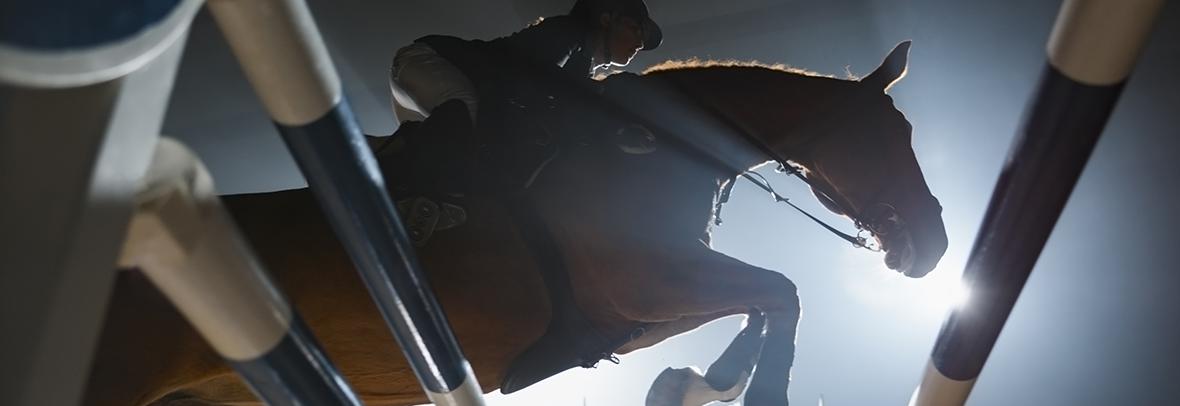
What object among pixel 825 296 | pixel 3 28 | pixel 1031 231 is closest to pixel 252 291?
pixel 3 28

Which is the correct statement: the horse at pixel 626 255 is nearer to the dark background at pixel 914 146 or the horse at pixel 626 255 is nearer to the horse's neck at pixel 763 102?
the horse's neck at pixel 763 102

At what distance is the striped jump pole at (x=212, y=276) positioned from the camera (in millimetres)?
276

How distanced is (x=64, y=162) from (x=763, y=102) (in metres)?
0.98

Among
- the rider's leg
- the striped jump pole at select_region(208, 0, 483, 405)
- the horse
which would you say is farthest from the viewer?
the rider's leg

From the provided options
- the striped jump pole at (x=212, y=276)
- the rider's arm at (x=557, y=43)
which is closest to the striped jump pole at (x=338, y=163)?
the striped jump pole at (x=212, y=276)

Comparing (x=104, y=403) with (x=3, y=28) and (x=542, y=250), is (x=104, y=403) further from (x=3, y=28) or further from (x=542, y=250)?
(x=3, y=28)

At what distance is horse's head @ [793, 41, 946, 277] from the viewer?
3.58 ft

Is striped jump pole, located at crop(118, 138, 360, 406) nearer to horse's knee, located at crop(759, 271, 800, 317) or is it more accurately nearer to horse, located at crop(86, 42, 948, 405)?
horse, located at crop(86, 42, 948, 405)

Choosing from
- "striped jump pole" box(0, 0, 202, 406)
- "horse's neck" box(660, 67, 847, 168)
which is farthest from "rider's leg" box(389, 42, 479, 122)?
"striped jump pole" box(0, 0, 202, 406)

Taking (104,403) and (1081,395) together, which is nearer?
(104,403)

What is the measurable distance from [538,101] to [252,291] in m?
0.70

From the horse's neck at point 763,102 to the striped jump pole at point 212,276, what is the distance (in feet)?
2.44

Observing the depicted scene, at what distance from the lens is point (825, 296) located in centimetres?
193

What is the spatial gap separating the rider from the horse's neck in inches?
5.7
